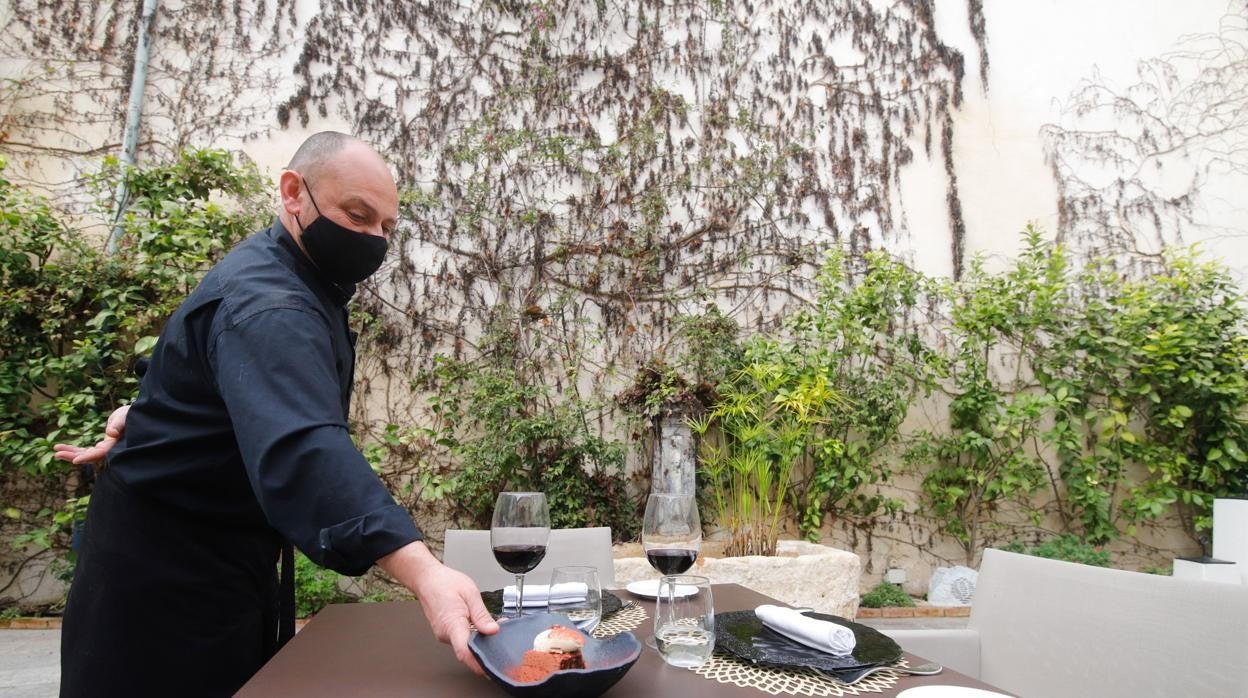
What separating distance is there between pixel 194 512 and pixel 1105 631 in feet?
5.08

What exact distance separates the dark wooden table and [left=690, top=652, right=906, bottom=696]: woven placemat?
0.07 feet

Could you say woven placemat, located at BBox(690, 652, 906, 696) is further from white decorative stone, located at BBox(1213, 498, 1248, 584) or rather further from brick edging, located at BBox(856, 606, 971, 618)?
white decorative stone, located at BBox(1213, 498, 1248, 584)

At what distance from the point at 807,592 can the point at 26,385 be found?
12.1ft

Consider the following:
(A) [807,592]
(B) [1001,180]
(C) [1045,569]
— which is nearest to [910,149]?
(B) [1001,180]

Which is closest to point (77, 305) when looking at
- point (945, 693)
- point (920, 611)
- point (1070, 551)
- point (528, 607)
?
point (528, 607)

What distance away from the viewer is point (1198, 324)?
4047 millimetres

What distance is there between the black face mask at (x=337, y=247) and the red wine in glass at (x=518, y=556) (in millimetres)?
550

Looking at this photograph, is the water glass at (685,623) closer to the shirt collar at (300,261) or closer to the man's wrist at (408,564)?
the man's wrist at (408,564)

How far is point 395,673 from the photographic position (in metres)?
0.96

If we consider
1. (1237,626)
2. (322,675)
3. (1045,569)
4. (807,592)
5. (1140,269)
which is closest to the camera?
(322,675)

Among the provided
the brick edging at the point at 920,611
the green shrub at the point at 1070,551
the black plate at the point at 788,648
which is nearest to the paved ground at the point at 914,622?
the brick edging at the point at 920,611

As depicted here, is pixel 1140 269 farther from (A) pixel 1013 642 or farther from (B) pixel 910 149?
(A) pixel 1013 642

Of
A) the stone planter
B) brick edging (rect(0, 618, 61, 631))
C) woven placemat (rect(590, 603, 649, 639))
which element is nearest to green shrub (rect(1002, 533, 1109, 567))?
the stone planter

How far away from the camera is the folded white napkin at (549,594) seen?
Answer: 45.0 inches
